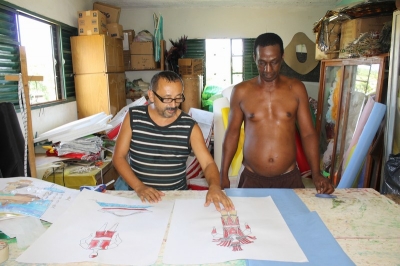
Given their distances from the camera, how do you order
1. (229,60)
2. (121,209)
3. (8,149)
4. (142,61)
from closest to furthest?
(121,209), (8,149), (142,61), (229,60)

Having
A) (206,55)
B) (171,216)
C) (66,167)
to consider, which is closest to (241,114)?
(171,216)

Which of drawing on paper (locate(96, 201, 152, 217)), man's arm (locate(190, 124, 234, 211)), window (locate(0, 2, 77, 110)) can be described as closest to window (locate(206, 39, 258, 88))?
window (locate(0, 2, 77, 110))

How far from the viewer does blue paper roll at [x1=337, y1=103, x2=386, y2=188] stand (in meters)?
2.22

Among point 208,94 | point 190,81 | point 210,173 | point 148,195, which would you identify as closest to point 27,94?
point 148,195

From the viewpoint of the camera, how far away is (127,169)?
146 cm

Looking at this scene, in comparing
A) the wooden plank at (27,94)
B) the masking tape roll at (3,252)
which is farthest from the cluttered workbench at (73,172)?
the masking tape roll at (3,252)

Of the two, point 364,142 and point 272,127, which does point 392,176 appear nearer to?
point 364,142

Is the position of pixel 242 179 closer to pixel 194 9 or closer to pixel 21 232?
pixel 21 232

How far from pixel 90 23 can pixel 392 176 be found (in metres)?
3.74

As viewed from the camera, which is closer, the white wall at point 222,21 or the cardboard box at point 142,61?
the cardboard box at point 142,61

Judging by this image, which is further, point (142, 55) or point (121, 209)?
point (142, 55)

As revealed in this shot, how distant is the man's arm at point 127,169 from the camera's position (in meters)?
1.25

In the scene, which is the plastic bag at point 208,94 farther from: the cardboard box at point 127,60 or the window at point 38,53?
the window at point 38,53

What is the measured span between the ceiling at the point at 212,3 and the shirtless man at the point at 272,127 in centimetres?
355
